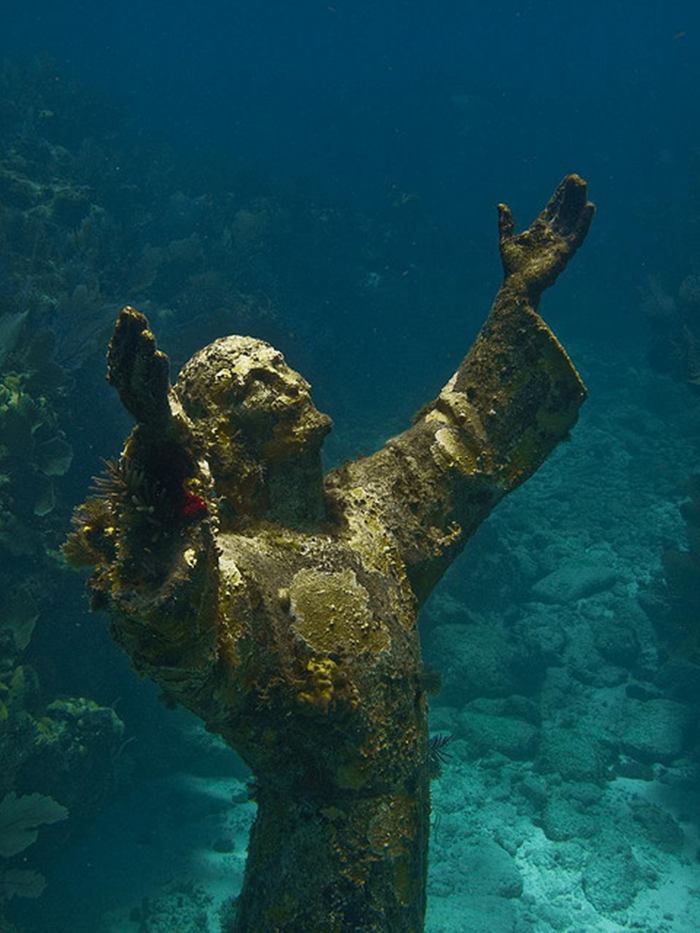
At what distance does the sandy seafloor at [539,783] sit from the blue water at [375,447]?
0.04 meters

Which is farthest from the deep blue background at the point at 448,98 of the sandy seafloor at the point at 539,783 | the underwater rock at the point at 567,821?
the underwater rock at the point at 567,821

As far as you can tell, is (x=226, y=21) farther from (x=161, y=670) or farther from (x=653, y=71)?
(x=161, y=670)

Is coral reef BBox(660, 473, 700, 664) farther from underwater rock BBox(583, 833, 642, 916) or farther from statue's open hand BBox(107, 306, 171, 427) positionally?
statue's open hand BBox(107, 306, 171, 427)

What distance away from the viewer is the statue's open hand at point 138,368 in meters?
1.52

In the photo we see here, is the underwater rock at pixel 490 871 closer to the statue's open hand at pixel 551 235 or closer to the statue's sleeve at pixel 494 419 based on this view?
the statue's sleeve at pixel 494 419

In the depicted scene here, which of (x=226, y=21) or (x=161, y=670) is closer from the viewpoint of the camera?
(x=161, y=670)

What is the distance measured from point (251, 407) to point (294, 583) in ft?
2.34

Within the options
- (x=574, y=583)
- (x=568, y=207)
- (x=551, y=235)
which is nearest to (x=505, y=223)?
(x=551, y=235)

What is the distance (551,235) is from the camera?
11.6 feet

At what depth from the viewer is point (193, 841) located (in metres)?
8.07

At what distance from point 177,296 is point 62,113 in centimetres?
1232

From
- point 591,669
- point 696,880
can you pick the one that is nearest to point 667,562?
point 591,669

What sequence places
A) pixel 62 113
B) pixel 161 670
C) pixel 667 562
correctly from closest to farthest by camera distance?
pixel 161 670, pixel 667 562, pixel 62 113

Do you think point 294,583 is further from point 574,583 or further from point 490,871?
point 574,583
